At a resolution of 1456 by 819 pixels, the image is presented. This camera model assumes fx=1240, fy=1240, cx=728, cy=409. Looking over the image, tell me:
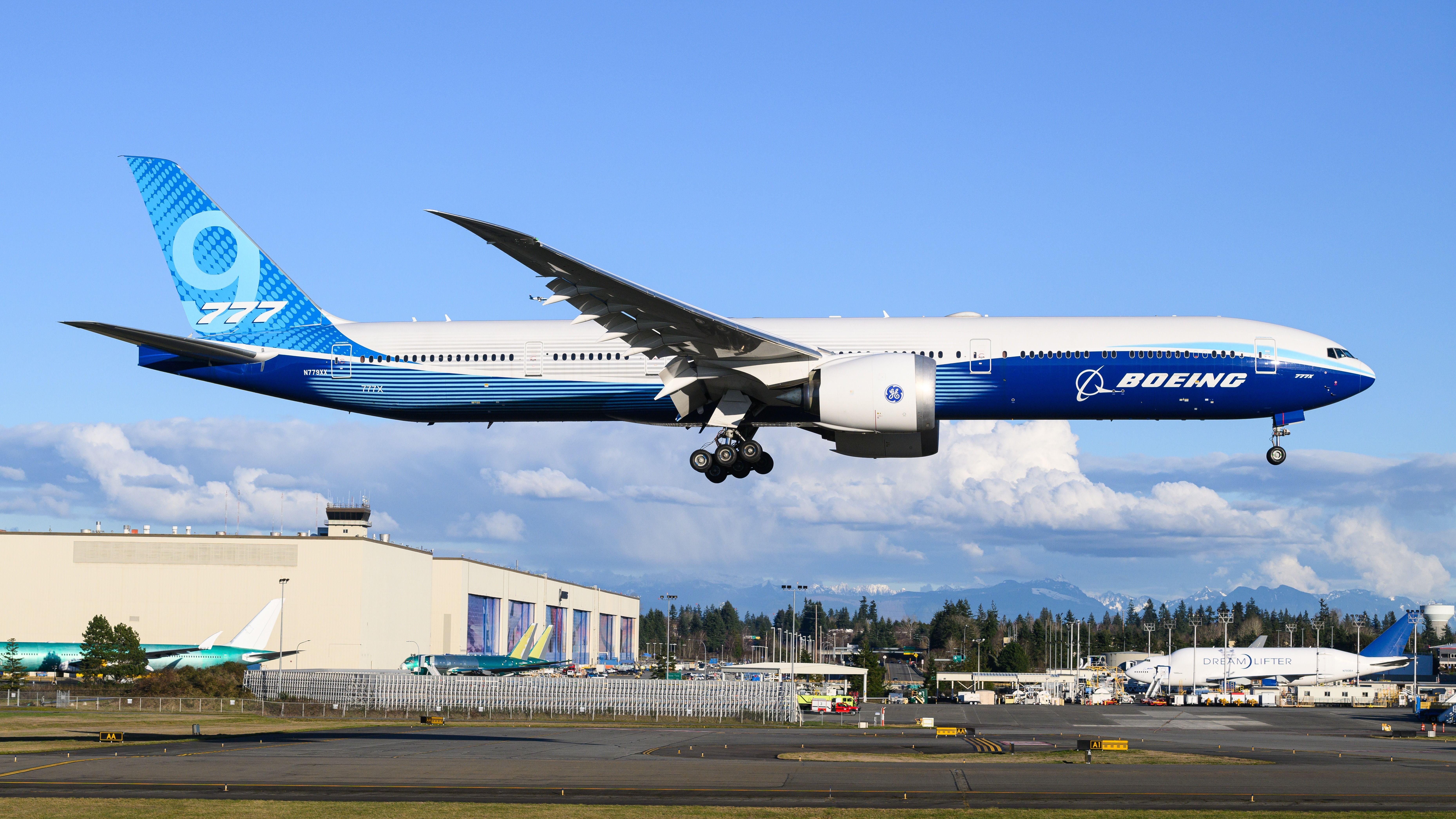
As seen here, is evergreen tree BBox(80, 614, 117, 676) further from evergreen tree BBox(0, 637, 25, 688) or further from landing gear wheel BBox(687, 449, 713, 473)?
landing gear wheel BBox(687, 449, 713, 473)

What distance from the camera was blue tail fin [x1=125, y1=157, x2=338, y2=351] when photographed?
3975 cm

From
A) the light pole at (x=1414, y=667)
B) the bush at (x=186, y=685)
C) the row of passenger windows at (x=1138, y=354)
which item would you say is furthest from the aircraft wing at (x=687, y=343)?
the light pole at (x=1414, y=667)

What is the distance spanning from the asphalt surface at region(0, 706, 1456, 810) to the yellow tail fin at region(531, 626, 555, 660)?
67534 mm

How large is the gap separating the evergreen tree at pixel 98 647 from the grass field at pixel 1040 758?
243ft

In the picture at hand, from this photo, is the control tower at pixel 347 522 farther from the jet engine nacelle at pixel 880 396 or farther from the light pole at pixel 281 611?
the jet engine nacelle at pixel 880 396

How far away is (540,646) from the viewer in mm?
123500

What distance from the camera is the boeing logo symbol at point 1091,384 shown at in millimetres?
34625

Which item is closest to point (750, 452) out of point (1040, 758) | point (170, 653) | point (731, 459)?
point (731, 459)

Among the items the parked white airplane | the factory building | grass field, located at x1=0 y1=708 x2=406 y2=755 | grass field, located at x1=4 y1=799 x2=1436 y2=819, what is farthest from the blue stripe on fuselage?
the parked white airplane

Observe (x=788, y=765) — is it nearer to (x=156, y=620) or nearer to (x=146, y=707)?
(x=146, y=707)

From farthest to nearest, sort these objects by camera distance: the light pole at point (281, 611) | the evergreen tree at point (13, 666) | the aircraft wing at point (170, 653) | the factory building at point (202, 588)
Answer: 1. the factory building at point (202, 588)
2. the light pole at point (281, 611)
3. the aircraft wing at point (170, 653)
4. the evergreen tree at point (13, 666)

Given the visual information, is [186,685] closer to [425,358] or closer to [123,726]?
[123,726]

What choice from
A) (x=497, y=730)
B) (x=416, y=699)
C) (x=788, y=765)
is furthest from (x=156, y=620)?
(x=788, y=765)

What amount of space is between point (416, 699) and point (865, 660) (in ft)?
285
